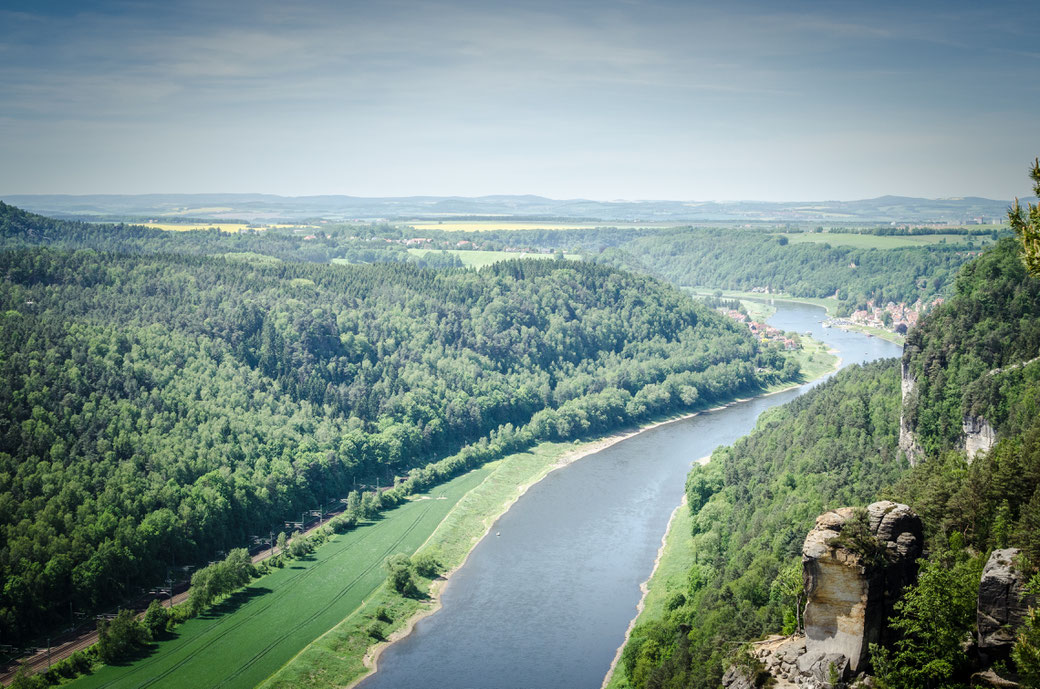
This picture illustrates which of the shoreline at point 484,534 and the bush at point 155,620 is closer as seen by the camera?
the shoreline at point 484,534

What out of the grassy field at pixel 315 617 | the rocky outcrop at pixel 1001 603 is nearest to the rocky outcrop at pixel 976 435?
the rocky outcrop at pixel 1001 603

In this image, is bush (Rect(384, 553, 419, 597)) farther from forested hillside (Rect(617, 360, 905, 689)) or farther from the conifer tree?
the conifer tree

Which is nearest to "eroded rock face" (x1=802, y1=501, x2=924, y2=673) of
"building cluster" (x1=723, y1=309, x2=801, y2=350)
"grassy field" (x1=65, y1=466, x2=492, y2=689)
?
"grassy field" (x1=65, y1=466, x2=492, y2=689)

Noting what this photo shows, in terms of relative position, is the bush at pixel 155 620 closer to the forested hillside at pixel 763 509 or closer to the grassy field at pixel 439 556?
the grassy field at pixel 439 556

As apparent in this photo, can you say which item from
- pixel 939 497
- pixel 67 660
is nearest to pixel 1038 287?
pixel 939 497

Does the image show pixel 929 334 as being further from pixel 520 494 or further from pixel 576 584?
pixel 520 494
